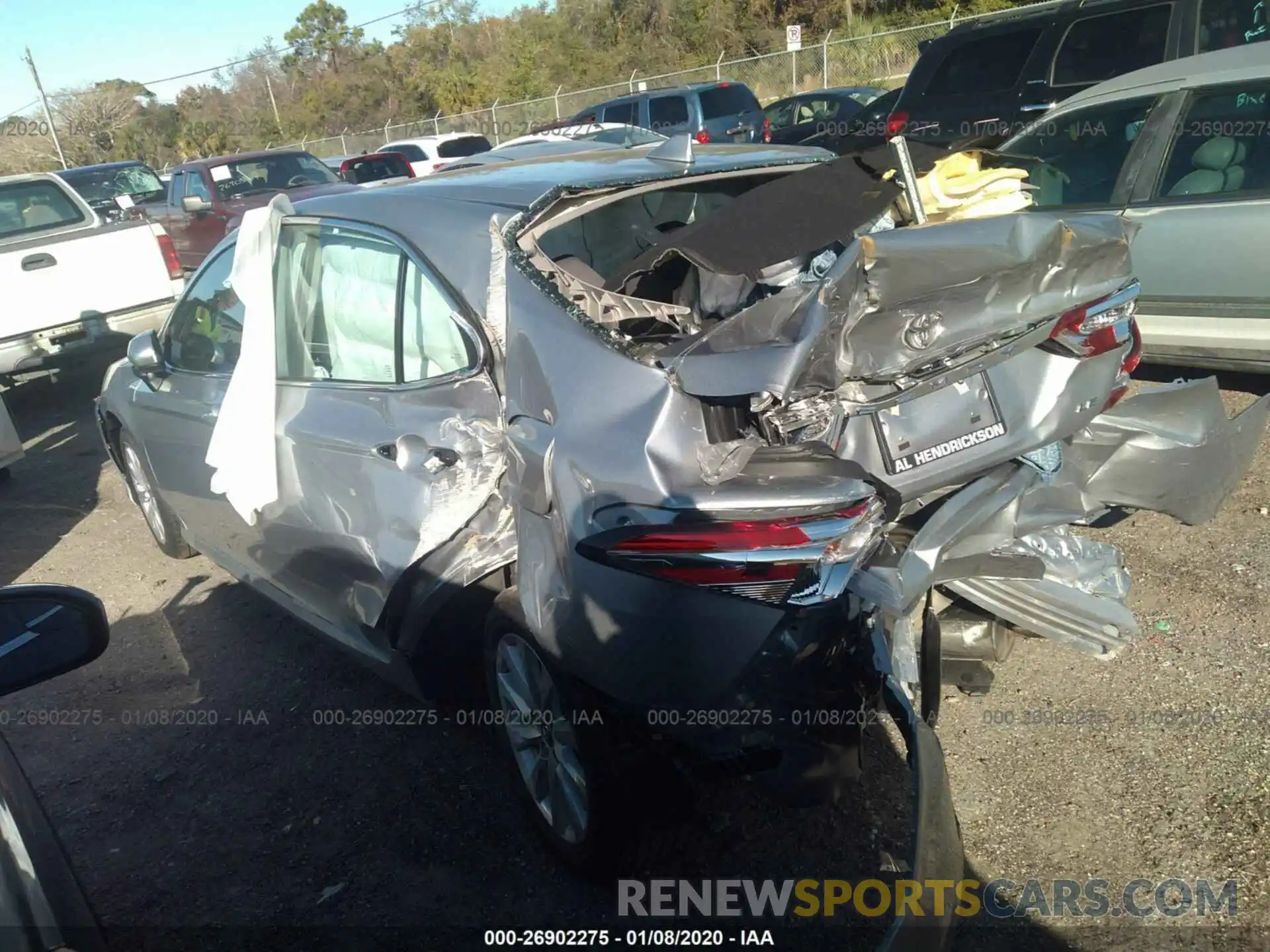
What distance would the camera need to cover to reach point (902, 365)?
94.0 inches

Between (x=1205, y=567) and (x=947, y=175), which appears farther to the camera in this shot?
(x=1205, y=567)

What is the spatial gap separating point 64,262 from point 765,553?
325 inches

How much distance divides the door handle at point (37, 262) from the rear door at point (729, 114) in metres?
10.9

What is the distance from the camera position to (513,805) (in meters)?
3.14

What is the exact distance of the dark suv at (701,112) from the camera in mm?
16594

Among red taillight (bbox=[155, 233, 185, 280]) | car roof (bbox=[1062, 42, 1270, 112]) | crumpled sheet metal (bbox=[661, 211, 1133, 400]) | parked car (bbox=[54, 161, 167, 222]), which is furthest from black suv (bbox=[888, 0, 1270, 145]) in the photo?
parked car (bbox=[54, 161, 167, 222])

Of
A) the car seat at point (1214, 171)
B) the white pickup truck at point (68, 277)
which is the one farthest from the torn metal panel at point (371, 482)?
the white pickup truck at point (68, 277)

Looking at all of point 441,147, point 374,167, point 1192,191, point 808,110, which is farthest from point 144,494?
point 441,147

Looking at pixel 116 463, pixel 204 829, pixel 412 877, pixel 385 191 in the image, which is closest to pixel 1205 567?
pixel 412 877

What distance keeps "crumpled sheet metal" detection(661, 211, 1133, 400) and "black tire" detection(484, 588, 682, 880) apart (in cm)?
87

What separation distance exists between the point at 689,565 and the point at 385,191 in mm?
1927

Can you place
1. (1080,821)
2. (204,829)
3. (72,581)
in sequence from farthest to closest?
(72,581) → (204,829) → (1080,821)

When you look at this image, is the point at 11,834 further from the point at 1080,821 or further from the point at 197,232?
the point at 197,232

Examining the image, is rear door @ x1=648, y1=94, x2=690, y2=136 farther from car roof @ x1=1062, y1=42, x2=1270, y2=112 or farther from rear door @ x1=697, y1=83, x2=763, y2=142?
car roof @ x1=1062, y1=42, x2=1270, y2=112
